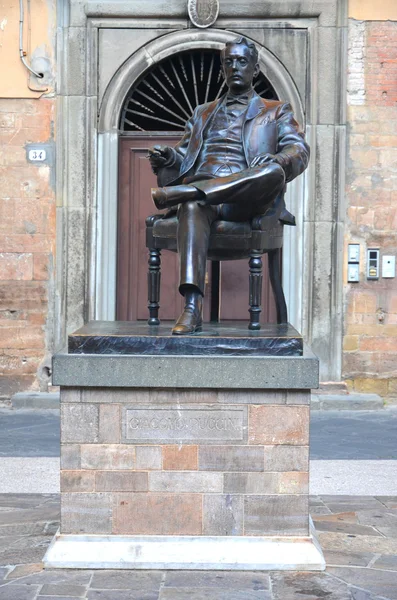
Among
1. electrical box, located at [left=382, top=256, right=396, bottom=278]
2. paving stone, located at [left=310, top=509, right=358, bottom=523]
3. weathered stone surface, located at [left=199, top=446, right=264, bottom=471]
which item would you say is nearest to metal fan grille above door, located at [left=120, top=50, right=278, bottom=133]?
electrical box, located at [left=382, top=256, right=396, bottom=278]

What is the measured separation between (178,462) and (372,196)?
571 cm

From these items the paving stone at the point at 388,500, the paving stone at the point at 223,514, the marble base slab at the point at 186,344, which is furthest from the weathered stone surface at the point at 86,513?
the paving stone at the point at 388,500

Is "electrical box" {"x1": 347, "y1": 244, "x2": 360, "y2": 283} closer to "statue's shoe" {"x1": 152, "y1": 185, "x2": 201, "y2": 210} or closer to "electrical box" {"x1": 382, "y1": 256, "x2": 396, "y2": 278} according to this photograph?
"electrical box" {"x1": 382, "y1": 256, "x2": 396, "y2": 278}

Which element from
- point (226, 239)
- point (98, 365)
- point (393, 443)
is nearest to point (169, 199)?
point (226, 239)

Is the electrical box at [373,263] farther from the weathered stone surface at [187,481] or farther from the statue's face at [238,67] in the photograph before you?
the weathered stone surface at [187,481]

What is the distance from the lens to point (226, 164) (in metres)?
5.30

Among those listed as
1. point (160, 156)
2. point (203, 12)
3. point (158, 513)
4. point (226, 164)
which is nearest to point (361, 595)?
point (158, 513)

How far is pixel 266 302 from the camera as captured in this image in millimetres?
10031

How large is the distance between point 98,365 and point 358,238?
5.65 meters

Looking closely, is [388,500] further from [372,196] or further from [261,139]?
[372,196]

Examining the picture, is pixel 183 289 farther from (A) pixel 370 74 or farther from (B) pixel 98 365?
(A) pixel 370 74

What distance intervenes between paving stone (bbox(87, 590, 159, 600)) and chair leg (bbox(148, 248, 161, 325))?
158cm

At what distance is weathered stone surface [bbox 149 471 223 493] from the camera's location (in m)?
4.62

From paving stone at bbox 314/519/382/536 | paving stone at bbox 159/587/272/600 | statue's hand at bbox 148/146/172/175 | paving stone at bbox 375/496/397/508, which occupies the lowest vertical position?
paving stone at bbox 375/496/397/508
